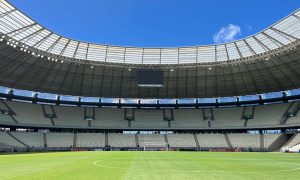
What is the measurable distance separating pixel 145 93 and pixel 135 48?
19651mm

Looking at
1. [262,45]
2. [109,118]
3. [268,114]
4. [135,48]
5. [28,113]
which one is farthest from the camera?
[109,118]

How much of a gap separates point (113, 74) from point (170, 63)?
43.4 ft

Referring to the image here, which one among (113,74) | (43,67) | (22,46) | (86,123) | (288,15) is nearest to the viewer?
(288,15)

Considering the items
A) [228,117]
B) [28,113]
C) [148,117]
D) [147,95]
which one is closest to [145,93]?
[147,95]

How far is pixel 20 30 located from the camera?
1704 inches

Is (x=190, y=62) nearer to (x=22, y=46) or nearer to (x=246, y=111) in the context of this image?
(x=246, y=111)

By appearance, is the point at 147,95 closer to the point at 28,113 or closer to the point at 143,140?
the point at 143,140

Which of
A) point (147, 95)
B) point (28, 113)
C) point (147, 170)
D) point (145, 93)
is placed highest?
point (145, 93)

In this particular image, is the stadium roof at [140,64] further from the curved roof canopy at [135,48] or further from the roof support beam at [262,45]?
the roof support beam at [262,45]

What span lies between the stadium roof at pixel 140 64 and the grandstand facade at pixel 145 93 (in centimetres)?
19

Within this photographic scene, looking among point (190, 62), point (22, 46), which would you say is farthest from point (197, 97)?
point (22, 46)

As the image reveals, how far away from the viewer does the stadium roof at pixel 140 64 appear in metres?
44.9

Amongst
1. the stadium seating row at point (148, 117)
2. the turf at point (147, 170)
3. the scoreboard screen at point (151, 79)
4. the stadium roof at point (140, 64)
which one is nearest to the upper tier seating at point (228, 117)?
the stadium seating row at point (148, 117)

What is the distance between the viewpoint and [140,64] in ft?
186
